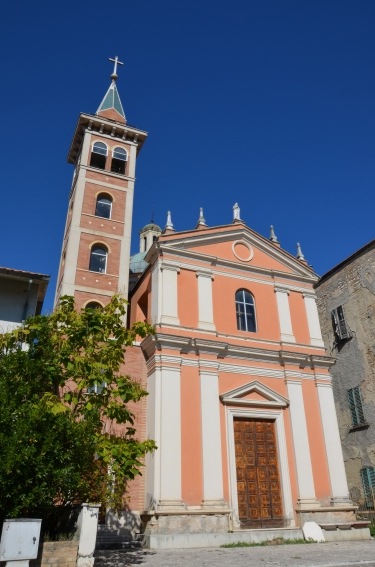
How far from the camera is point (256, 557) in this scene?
10742 millimetres

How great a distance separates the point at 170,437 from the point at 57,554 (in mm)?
6673

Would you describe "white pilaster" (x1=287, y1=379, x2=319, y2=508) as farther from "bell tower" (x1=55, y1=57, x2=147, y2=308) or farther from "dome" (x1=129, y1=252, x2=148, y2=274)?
"dome" (x1=129, y1=252, x2=148, y2=274)

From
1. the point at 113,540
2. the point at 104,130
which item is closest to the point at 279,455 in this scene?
the point at 113,540

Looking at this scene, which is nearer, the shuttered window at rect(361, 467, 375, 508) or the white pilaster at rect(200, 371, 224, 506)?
the white pilaster at rect(200, 371, 224, 506)

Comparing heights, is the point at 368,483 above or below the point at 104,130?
below

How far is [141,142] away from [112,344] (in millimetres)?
19102

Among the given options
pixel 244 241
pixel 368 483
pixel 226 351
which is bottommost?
pixel 368 483

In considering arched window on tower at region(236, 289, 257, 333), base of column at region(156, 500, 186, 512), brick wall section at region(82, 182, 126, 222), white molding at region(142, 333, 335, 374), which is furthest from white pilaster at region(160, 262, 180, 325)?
base of column at region(156, 500, 186, 512)

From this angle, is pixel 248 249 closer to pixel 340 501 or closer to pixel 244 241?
pixel 244 241

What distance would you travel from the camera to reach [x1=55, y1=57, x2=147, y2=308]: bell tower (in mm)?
20156

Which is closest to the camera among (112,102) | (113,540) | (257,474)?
(113,540)

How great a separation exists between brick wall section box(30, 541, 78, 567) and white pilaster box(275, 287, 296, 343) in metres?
12.3

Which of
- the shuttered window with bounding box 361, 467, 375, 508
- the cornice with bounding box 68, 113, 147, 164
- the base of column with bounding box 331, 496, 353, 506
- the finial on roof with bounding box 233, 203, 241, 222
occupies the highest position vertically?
the cornice with bounding box 68, 113, 147, 164

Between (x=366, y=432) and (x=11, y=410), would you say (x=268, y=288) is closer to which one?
(x=366, y=432)
